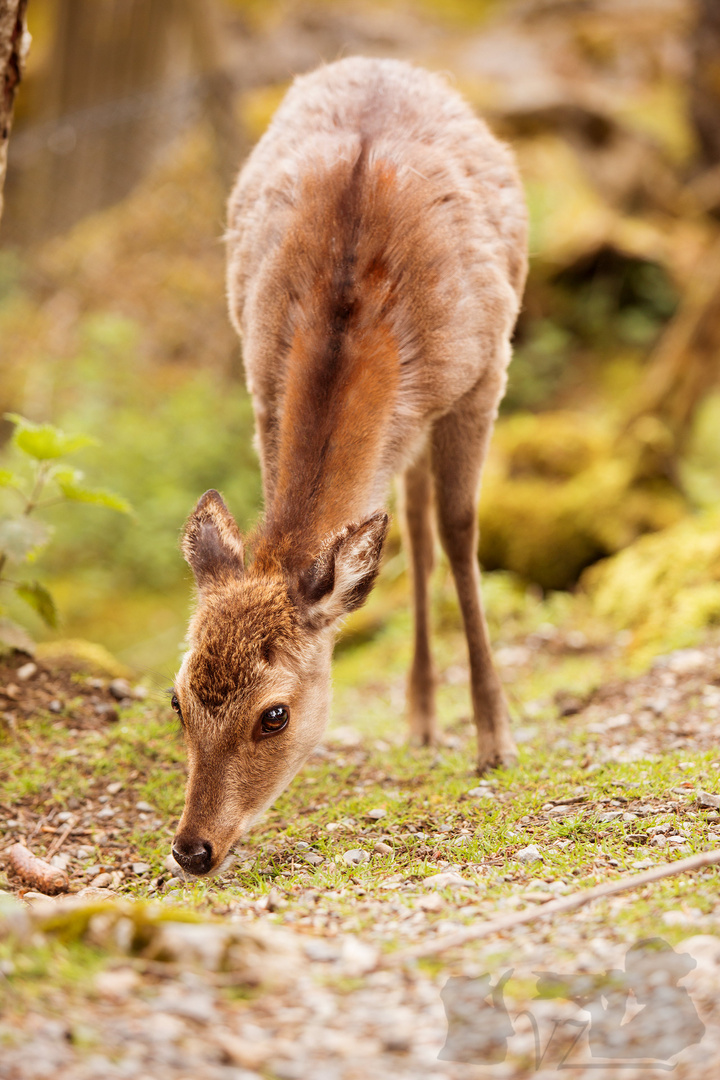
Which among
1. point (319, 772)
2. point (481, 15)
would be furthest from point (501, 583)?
point (481, 15)

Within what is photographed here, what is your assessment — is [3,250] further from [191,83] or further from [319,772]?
[319,772]

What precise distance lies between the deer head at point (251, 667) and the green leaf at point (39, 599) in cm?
126

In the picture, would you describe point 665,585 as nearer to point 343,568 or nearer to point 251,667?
point 343,568

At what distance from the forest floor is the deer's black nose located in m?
0.12

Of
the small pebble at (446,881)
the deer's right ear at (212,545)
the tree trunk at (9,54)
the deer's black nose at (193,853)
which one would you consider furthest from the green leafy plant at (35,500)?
the small pebble at (446,881)

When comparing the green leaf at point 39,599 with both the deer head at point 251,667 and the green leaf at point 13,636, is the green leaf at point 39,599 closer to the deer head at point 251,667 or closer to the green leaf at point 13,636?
the green leaf at point 13,636

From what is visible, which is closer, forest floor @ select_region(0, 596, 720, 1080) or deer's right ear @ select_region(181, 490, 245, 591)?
forest floor @ select_region(0, 596, 720, 1080)

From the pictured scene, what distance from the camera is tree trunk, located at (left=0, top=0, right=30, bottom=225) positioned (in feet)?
16.5

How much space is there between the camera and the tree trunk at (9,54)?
5.02 metres

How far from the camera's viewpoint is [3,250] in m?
13.8

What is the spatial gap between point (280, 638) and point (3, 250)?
11.1m

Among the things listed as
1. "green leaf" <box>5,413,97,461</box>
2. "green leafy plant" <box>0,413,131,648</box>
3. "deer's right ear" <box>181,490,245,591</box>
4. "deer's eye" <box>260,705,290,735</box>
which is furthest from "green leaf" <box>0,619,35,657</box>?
"deer's eye" <box>260,705,290,735</box>

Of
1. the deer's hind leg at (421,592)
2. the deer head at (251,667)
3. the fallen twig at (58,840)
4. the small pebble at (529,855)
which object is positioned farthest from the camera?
the deer's hind leg at (421,592)

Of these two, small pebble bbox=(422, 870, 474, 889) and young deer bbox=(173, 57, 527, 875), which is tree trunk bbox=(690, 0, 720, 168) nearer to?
young deer bbox=(173, 57, 527, 875)
